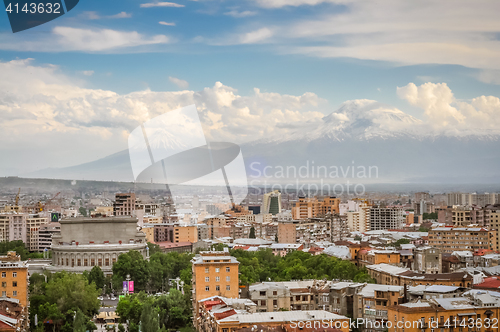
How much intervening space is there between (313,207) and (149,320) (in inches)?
1865

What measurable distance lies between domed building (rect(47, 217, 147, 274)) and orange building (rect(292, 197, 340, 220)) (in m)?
26.5

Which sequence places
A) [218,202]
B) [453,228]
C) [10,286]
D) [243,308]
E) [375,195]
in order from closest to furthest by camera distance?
1. [243,308]
2. [10,286]
3. [453,228]
4. [218,202]
5. [375,195]

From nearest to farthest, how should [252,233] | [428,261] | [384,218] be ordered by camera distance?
[428,261] < [252,233] < [384,218]

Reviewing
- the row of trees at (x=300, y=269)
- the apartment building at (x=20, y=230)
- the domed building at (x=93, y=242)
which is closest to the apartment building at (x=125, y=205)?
the apartment building at (x=20, y=230)

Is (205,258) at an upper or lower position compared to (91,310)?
upper

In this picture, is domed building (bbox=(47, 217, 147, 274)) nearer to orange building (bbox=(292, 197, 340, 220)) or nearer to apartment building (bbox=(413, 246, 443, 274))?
apartment building (bbox=(413, 246, 443, 274))

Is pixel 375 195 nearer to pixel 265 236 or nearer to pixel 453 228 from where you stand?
pixel 265 236

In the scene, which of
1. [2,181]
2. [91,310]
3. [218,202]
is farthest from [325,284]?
[2,181]

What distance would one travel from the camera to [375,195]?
9588 cm

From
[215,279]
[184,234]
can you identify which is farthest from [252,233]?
[215,279]

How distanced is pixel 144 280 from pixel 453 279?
558 inches

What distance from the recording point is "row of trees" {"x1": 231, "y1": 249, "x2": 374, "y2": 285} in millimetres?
28516

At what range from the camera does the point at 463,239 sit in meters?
40.2

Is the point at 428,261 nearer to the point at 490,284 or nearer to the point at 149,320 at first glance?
the point at 490,284
